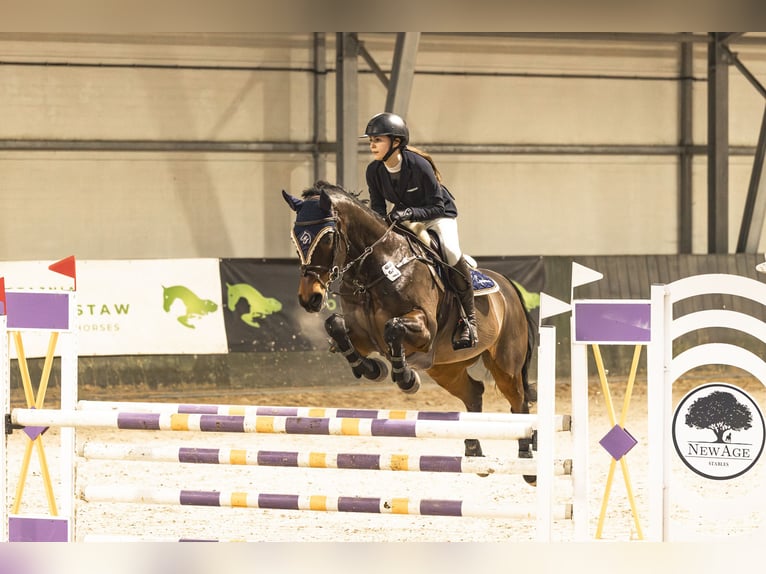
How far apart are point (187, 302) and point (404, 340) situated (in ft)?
16.8

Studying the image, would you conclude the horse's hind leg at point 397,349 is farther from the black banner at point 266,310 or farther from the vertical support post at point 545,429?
the black banner at point 266,310

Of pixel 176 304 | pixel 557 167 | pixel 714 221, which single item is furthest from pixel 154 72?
pixel 714 221

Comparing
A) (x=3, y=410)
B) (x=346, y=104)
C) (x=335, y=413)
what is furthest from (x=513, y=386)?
(x=346, y=104)

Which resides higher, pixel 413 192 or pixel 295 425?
pixel 413 192

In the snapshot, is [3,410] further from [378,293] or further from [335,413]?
[378,293]

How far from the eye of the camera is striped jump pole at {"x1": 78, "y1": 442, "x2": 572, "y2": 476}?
3.28 meters

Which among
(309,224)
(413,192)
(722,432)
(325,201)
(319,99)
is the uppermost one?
(319,99)

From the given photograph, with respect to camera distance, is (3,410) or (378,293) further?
(378,293)

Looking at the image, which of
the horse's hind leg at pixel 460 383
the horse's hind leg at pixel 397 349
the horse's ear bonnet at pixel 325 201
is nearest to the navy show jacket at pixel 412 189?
the horse's ear bonnet at pixel 325 201

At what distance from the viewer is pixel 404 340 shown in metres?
4.11

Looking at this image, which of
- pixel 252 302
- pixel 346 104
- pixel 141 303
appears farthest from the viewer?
pixel 346 104

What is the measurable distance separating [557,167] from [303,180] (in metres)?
3.06

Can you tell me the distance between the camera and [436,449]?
7.39 metres

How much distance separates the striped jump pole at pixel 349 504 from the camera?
327cm
